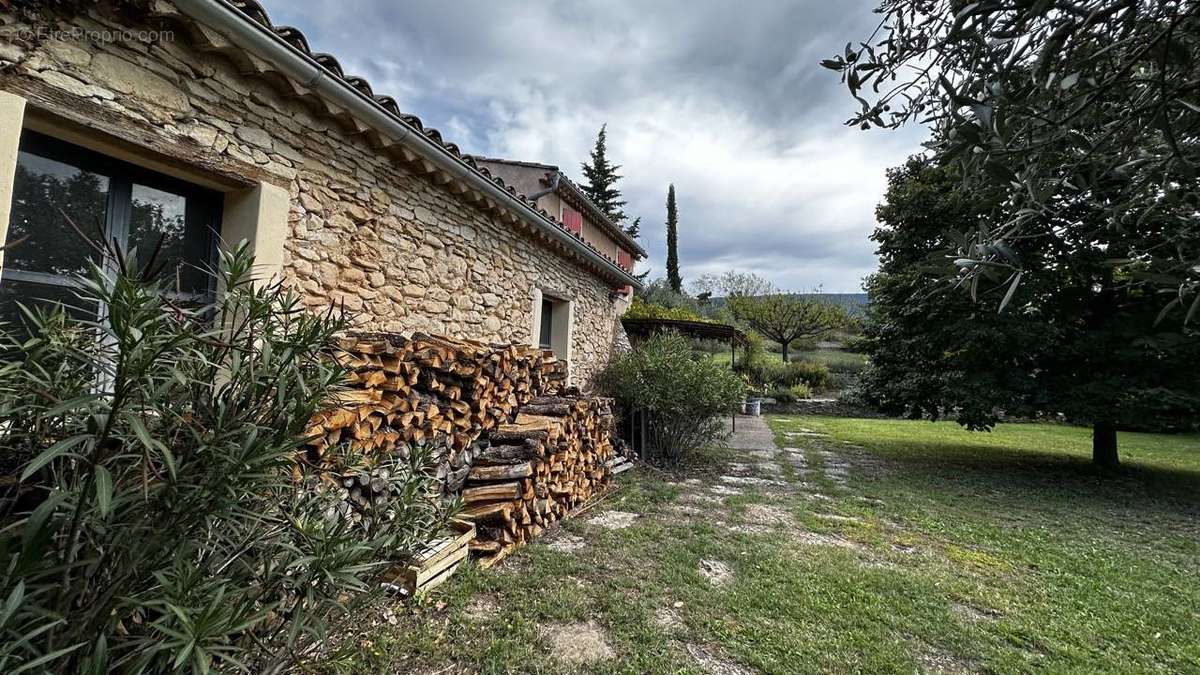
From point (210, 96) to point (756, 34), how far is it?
10.7 feet

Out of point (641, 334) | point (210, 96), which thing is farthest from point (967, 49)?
point (641, 334)

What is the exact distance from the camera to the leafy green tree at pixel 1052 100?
1.31 meters

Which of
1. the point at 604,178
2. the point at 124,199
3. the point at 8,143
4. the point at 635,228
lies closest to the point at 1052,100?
the point at 8,143

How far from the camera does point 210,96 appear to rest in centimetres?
267

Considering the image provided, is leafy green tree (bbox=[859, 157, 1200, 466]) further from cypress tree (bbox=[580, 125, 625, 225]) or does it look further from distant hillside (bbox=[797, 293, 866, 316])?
cypress tree (bbox=[580, 125, 625, 225])

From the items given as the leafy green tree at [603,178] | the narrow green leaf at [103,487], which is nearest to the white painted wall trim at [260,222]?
the narrow green leaf at [103,487]

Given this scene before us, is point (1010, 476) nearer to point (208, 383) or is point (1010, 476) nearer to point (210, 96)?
point (208, 383)

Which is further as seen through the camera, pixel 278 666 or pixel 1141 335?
pixel 1141 335

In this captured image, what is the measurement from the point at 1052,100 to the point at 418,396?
3555 millimetres

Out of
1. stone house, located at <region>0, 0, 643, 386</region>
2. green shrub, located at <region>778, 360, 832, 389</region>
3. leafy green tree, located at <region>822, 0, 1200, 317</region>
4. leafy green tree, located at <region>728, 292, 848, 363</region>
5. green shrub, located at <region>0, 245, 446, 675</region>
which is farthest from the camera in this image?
leafy green tree, located at <region>728, 292, 848, 363</region>

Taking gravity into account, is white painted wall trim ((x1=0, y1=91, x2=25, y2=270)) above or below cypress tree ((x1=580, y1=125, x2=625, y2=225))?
below

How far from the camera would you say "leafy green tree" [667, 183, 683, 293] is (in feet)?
102

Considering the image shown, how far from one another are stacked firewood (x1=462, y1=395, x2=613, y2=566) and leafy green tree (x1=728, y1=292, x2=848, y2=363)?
822 inches

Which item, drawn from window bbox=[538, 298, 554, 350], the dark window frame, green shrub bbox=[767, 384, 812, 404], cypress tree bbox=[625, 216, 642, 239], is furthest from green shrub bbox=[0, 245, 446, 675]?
cypress tree bbox=[625, 216, 642, 239]
